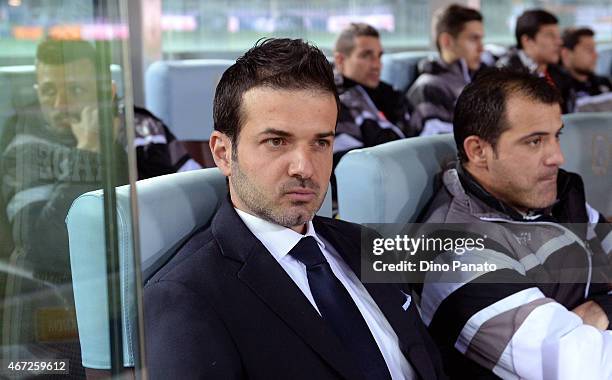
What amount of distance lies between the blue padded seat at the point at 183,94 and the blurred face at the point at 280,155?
2.65 m

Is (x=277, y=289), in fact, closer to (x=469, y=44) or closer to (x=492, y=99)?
(x=492, y=99)

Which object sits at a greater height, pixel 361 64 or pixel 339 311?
pixel 361 64

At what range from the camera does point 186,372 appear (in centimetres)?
105

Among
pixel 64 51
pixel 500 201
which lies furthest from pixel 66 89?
pixel 500 201

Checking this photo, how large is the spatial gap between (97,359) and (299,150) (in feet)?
1.93

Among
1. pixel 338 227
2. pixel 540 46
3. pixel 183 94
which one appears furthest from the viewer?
pixel 540 46

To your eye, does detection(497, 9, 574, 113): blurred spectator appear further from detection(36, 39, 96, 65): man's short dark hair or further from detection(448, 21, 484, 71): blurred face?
detection(36, 39, 96, 65): man's short dark hair

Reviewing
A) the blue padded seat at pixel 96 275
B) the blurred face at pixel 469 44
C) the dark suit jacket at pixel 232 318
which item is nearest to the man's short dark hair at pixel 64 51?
the blue padded seat at pixel 96 275

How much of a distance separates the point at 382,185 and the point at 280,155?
0.41 metres

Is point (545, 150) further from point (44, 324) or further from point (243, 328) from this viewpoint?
point (44, 324)

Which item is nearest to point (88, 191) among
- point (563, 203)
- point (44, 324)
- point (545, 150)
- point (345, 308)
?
point (44, 324)

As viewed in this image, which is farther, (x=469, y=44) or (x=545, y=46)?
(x=545, y=46)

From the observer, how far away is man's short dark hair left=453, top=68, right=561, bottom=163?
5.58ft

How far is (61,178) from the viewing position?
75 cm
